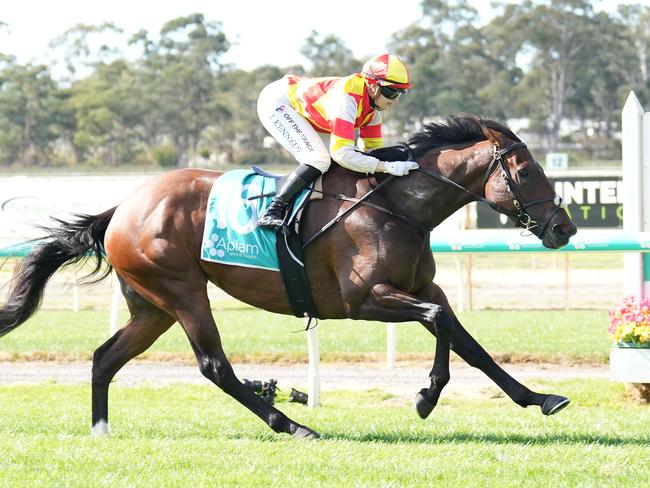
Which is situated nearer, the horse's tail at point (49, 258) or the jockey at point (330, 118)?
the jockey at point (330, 118)

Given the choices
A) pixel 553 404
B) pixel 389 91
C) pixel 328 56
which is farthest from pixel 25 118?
pixel 553 404

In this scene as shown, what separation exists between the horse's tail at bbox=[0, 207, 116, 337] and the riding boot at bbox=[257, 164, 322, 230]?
3.92 ft

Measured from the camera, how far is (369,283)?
5.81m

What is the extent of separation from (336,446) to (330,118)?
1.82 m

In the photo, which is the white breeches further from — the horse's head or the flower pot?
the flower pot

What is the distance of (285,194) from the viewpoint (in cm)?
601

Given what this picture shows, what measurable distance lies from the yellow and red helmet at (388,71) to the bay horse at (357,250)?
39cm

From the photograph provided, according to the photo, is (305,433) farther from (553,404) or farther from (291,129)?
(291,129)

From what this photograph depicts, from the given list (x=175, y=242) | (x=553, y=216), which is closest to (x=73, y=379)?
(x=175, y=242)

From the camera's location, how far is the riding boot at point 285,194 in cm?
601

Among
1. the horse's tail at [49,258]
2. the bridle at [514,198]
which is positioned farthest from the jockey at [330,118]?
the horse's tail at [49,258]

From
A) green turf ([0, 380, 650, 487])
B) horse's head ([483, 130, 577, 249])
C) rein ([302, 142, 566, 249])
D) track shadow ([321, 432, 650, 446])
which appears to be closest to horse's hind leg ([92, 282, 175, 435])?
green turf ([0, 380, 650, 487])

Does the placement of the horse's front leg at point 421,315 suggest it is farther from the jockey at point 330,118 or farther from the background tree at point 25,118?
the background tree at point 25,118

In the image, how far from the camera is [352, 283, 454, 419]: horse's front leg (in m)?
5.69
